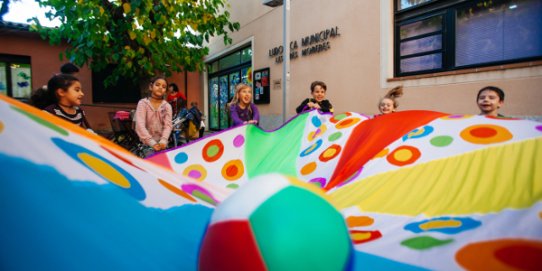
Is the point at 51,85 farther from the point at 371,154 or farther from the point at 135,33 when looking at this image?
the point at 135,33

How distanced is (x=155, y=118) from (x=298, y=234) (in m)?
3.09

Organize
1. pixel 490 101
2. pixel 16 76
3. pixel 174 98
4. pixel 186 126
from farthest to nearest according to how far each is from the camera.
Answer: pixel 16 76, pixel 174 98, pixel 186 126, pixel 490 101

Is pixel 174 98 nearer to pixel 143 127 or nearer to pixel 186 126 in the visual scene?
pixel 186 126

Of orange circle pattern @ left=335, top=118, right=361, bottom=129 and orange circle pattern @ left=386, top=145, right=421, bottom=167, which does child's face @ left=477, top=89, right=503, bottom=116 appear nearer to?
orange circle pattern @ left=335, top=118, right=361, bottom=129

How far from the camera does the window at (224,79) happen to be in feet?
34.1

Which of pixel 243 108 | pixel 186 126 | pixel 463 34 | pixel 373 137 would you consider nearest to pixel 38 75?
pixel 186 126

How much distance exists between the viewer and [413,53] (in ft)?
17.6

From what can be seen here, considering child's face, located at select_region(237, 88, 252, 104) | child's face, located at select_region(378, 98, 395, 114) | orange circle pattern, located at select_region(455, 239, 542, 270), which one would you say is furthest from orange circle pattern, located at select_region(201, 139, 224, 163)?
orange circle pattern, located at select_region(455, 239, 542, 270)

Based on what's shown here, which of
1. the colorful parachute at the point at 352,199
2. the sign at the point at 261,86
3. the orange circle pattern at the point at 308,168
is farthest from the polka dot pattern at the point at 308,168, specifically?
the sign at the point at 261,86

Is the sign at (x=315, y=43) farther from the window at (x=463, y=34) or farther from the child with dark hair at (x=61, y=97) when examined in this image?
the child with dark hair at (x=61, y=97)

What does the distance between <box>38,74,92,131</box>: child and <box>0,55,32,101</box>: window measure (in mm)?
8447

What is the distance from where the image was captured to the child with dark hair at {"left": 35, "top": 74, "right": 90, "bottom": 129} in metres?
2.65

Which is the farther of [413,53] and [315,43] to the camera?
[315,43]

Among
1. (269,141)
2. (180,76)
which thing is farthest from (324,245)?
(180,76)
